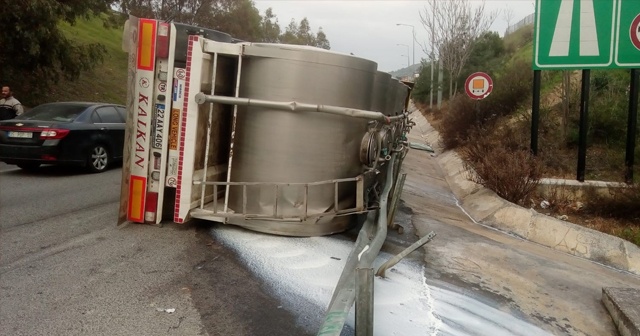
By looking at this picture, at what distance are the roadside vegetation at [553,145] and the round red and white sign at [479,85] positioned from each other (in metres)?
1.01

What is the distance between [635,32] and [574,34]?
38.3 inches

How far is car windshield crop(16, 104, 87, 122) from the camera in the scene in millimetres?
9336

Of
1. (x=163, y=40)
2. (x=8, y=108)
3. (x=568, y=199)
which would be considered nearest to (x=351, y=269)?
(x=163, y=40)

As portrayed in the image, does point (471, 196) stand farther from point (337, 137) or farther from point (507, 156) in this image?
point (337, 137)

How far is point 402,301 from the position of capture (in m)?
4.01

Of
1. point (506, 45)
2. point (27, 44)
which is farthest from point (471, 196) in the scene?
point (506, 45)

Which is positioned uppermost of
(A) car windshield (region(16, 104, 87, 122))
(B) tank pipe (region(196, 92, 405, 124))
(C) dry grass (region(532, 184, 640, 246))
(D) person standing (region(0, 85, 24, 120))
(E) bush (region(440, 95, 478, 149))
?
(E) bush (region(440, 95, 478, 149))

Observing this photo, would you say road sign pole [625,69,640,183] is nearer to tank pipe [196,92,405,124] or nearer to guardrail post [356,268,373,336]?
tank pipe [196,92,405,124]

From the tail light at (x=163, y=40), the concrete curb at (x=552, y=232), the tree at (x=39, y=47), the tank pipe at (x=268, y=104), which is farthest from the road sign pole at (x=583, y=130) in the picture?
the tree at (x=39, y=47)

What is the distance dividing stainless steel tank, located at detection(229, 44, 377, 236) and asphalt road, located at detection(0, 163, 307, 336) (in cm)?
75

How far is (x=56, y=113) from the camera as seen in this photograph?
9500 mm

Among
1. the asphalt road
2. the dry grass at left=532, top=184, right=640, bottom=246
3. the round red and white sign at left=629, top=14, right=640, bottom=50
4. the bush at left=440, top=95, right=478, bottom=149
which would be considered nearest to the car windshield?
the asphalt road

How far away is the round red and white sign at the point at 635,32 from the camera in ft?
29.9

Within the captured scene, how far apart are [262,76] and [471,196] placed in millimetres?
6339
